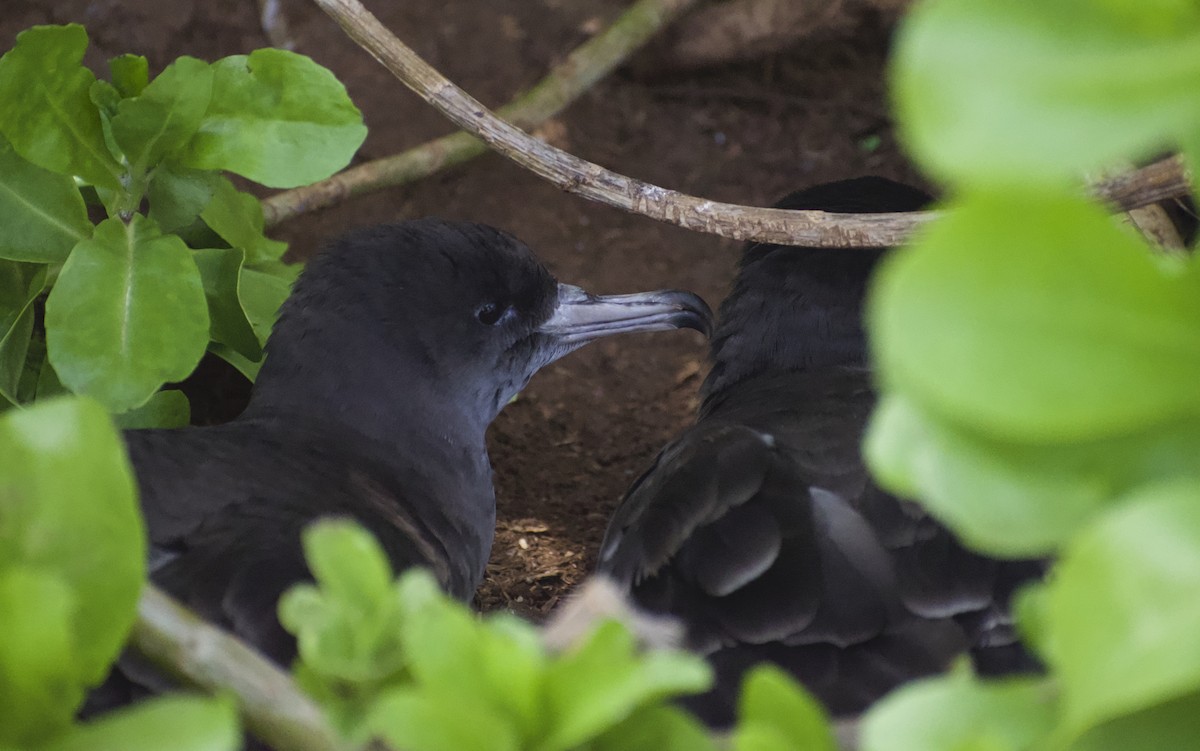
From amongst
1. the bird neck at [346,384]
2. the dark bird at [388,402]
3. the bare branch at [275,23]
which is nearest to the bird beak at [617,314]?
the dark bird at [388,402]

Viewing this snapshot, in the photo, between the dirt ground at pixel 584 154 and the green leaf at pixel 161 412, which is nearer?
the green leaf at pixel 161 412

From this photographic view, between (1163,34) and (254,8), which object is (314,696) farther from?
(254,8)

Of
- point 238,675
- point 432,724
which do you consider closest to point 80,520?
point 238,675

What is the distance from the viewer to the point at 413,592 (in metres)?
0.82

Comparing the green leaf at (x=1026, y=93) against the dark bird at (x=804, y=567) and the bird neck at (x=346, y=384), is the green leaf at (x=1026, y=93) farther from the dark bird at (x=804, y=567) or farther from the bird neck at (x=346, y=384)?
the bird neck at (x=346, y=384)

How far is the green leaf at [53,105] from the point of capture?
1925mm

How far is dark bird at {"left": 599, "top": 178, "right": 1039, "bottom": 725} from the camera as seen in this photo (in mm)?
1560

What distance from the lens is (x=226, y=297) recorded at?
7.85ft

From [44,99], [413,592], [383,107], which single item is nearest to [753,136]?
[383,107]

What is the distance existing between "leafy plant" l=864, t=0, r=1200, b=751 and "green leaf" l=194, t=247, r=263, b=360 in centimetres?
191

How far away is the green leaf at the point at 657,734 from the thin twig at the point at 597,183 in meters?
1.39

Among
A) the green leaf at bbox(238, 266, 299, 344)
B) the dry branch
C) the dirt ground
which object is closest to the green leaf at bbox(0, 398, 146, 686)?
the green leaf at bbox(238, 266, 299, 344)

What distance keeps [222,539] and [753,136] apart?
2805 millimetres

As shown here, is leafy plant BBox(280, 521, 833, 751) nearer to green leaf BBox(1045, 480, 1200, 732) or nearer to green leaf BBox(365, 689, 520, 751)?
green leaf BBox(365, 689, 520, 751)
